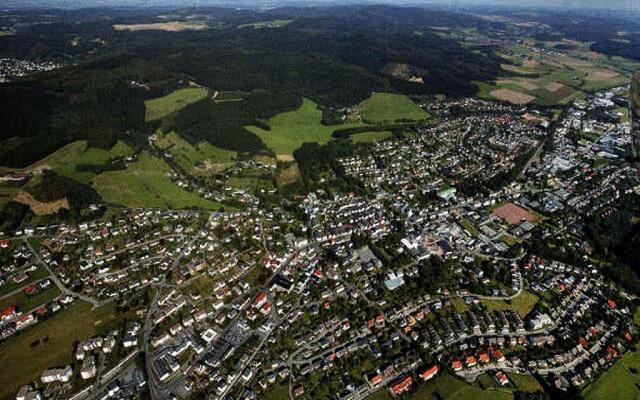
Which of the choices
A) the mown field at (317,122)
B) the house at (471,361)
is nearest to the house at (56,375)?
the house at (471,361)

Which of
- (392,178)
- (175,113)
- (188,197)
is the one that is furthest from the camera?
(175,113)

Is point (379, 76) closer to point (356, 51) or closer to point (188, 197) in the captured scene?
point (356, 51)

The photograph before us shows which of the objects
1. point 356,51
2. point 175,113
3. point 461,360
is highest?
point 356,51

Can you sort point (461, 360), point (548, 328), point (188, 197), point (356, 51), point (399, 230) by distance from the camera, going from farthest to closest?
1. point (356, 51)
2. point (188, 197)
3. point (399, 230)
4. point (548, 328)
5. point (461, 360)

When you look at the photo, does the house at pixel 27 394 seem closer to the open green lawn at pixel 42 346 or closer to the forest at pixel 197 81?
the open green lawn at pixel 42 346

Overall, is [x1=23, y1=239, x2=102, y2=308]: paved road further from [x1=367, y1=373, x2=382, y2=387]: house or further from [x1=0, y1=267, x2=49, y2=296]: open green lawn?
[x1=367, y1=373, x2=382, y2=387]: house

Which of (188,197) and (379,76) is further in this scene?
(379,76)

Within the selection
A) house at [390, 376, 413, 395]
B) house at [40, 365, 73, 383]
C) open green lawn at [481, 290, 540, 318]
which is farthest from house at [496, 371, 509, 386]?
house at [40, 365, 73, 383]

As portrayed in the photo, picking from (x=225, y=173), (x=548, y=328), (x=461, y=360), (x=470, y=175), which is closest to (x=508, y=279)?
(x=548, y=328)
